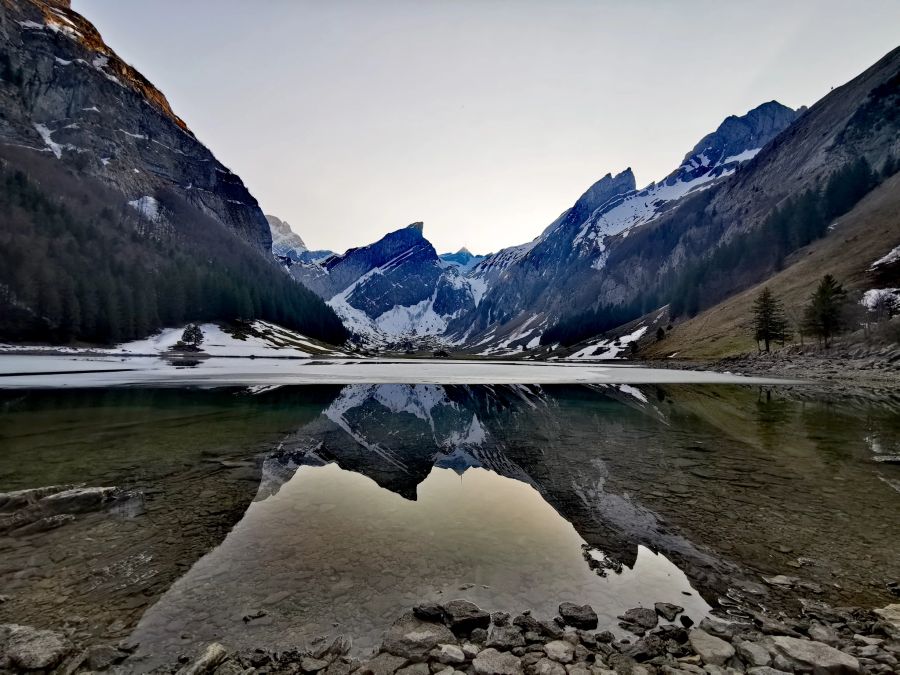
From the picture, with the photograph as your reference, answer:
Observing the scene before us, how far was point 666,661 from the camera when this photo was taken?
241 inches

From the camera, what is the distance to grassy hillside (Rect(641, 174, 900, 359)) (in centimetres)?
8929

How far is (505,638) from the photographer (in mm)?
6762

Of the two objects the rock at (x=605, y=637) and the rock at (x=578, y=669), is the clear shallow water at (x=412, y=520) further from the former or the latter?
the rock at (x=578, y=669)

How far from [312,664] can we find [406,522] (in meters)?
5.84

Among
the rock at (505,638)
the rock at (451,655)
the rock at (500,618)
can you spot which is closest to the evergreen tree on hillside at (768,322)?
the rock at (500,618)

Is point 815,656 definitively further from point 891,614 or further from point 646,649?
point 891,614

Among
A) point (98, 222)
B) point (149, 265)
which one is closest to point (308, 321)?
point (149, 265)

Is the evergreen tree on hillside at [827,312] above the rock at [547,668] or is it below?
above

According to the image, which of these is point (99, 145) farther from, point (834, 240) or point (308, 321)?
point (834, 240)

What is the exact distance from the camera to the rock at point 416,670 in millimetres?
5922

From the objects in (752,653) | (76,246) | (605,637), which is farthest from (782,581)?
(76,246)

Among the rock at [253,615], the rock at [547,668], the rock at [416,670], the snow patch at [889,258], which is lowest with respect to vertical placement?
the rock at [547,668]

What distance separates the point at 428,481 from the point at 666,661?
34.7 feet

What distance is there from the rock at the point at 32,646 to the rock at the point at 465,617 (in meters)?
5.83
